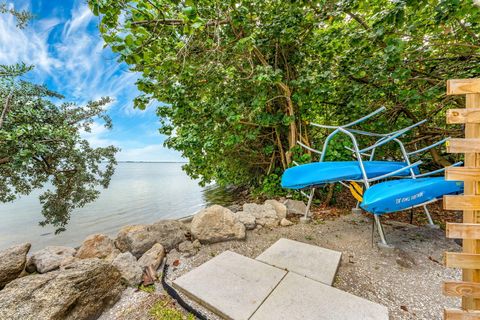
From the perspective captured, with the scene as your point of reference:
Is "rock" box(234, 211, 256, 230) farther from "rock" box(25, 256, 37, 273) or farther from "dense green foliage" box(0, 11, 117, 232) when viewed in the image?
"dense green foliage" box(0, 11, 117, 232)

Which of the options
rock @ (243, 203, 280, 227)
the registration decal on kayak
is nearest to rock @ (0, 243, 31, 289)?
rock @ (243, 203, 280, 227)

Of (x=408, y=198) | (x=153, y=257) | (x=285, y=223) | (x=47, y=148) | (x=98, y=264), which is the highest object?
(x=47, y=148)

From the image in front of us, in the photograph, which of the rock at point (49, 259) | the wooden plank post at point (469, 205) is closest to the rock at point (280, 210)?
the wooden plank post at point (469, 205)

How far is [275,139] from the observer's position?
18.0 feet

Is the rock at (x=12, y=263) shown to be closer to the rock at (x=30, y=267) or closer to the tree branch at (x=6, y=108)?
the rock at (x=30, y=267)

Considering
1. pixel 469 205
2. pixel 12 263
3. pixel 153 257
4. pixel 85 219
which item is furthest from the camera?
pixel 85 219

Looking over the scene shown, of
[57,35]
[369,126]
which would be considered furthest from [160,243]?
[57,35]

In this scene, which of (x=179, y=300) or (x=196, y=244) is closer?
(x=179, y=300)

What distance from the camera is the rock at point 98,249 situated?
2475 mm

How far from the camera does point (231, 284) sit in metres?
1.75

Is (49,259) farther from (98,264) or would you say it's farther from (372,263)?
(372,263)

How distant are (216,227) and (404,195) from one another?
2357mm

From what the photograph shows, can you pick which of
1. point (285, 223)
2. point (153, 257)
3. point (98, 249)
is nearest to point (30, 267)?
point (98, 249)

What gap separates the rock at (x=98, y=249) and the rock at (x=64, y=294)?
804 millimetres
